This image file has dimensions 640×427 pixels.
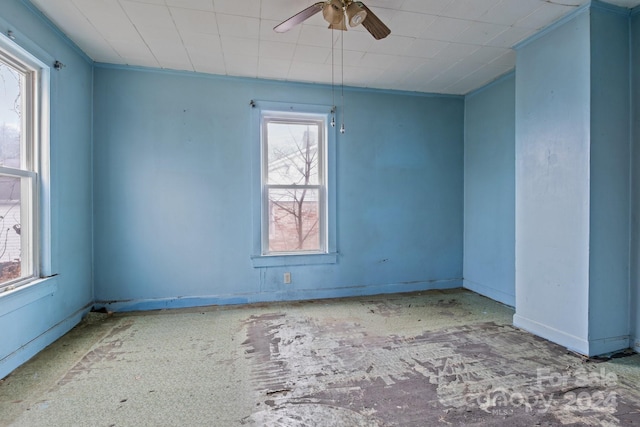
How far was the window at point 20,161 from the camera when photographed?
84.9 inches

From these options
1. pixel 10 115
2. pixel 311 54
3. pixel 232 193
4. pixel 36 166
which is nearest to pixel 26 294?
pixel 36 166

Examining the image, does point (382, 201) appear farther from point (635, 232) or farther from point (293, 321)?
point (635, 232)

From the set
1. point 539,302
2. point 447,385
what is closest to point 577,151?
point 539,302

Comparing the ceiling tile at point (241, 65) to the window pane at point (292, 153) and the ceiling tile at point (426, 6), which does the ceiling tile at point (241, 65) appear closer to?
the window pane at point (292, 153)

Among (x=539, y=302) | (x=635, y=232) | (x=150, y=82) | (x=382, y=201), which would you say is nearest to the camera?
(x=635, y=232)

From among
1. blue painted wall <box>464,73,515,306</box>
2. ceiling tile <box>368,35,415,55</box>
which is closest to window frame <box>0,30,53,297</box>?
ceiling tile <box>368,35,415,55</box>

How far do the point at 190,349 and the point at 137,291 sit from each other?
1.27 metres

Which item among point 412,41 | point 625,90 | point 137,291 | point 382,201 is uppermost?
point 412,41

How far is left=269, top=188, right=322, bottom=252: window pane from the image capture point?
370cm

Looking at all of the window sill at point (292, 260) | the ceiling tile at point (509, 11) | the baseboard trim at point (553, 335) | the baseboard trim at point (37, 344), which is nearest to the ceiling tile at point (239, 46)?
the ceiling tile at point (509, 11)

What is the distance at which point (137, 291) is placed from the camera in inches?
131

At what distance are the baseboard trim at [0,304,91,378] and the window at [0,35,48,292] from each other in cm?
45

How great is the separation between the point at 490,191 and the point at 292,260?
2465mm

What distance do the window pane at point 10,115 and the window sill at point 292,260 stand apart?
2153 millimetres
